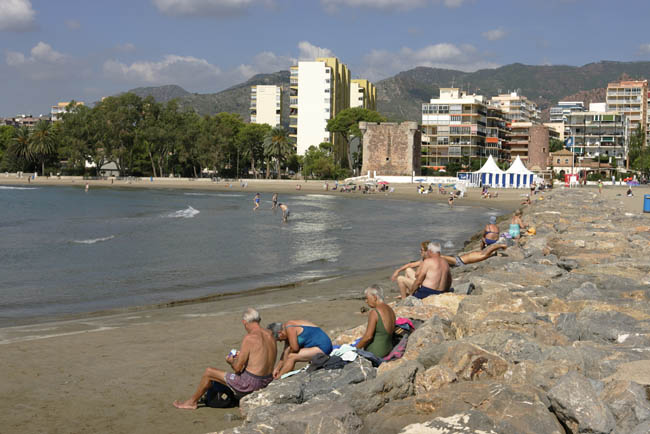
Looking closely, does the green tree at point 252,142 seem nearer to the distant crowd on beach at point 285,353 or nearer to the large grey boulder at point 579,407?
the distant crowd on beach at point 285,353

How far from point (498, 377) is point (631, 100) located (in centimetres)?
14193

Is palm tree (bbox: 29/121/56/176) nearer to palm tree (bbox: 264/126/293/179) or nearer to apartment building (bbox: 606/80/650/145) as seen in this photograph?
palm tree (bbox: 264/126/293/179)

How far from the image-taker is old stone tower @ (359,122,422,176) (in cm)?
8825

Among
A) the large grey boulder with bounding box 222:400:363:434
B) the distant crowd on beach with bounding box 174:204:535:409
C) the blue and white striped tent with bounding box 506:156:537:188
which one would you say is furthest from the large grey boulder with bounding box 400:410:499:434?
the blue and white striped tent with bounding box 506:156:537:188

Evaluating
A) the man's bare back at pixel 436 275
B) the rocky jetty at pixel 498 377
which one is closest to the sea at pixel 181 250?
the man's bare back at pixel 436 275

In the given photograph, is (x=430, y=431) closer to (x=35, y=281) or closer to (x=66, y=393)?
(x=66, y=393)

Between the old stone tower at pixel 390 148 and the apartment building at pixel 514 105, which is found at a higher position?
the apartment building at pixel 514 105

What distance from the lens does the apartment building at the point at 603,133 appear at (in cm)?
10925

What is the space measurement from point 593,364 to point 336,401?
2.25 metres

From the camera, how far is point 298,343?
6582 mm

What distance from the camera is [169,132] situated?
283ft

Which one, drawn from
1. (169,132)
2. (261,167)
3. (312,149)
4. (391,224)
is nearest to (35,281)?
(391,224)

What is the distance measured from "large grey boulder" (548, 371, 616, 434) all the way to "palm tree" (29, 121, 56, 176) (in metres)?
99.8

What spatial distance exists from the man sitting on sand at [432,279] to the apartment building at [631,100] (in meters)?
134
